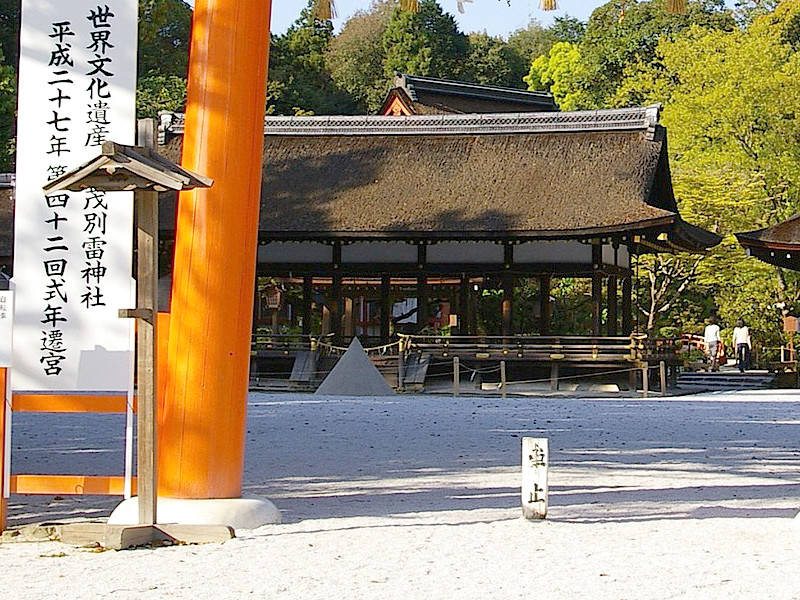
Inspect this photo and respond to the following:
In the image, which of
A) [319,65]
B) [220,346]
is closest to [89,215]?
[220,346]

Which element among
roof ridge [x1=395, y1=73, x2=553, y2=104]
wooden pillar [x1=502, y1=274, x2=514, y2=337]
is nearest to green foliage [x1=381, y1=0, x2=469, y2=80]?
roof ridge [x1=395, y1=73, x2=553, y2=104]

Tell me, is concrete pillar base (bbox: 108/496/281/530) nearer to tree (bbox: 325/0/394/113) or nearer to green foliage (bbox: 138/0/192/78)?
green foliage (bbox: 138/0/192/78)

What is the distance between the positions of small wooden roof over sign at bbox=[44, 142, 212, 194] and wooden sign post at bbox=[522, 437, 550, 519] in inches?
81.8

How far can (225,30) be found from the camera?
5992 mm

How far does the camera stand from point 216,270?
19.2 feet

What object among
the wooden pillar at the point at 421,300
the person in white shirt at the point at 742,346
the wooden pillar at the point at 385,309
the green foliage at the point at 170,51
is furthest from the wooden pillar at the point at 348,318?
the green foliage at the point at 170,51

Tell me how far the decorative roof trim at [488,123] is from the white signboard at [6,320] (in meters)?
16.0

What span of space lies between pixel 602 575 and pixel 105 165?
2764mm

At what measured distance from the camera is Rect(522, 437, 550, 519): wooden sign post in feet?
19.0

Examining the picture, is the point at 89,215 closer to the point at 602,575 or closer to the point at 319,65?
the point at 602,575

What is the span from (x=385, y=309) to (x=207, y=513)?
1465cm

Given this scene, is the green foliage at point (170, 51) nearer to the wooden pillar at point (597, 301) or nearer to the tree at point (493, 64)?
the tree at point (493, 64)

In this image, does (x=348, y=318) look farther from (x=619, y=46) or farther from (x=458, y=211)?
(x=619, y=46)

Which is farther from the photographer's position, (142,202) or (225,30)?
(225,30)
